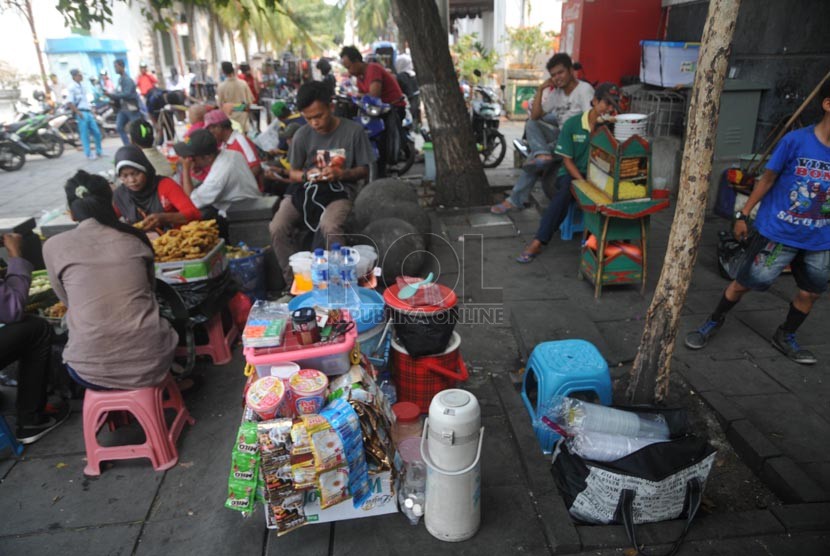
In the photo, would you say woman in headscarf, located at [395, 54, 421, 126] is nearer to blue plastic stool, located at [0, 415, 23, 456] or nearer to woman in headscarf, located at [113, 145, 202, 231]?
woman in headscarf, located at [113, 145, 202, 231]

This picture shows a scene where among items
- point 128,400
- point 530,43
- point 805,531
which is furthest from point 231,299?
point 530,43

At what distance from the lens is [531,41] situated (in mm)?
15203

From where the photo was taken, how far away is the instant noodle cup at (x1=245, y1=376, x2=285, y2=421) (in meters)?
2.38

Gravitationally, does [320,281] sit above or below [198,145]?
below

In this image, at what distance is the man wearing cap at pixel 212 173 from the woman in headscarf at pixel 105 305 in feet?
6.20

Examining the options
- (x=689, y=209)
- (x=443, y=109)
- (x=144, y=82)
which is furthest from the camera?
(x=144, y=82)

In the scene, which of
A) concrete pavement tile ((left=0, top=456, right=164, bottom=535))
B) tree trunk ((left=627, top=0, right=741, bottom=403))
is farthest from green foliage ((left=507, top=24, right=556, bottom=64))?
concrete pavement tile ((left=0, top=456, right=164, bottom=535))

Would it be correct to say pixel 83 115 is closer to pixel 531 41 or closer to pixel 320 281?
pixel 320 281

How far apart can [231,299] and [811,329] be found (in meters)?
4.59

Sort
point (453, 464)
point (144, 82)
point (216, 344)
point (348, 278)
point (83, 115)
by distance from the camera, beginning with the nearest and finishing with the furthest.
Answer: point (453, 464) → point (348, 278) → point (216, 344) → point (83, 115) → point (144, 82)

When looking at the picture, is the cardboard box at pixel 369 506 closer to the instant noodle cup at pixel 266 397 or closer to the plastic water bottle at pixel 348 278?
the instant noodle cup at pixel 266 397

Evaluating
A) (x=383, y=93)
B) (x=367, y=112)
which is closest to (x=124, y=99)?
(x=383, y=93)

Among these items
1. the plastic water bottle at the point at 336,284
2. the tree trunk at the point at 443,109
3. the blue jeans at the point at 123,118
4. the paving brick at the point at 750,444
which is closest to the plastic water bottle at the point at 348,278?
the plastic water bottle at the point at 336,284

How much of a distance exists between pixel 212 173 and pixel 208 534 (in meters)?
3.35
